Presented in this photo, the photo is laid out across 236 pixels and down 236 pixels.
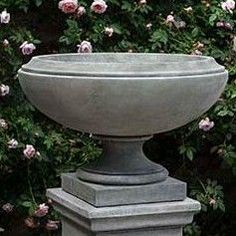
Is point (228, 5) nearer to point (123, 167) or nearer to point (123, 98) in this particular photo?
point (123, 167)

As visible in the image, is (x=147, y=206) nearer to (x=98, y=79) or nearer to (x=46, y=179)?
(x=98, y=79)

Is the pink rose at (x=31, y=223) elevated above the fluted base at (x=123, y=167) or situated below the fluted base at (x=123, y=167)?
below

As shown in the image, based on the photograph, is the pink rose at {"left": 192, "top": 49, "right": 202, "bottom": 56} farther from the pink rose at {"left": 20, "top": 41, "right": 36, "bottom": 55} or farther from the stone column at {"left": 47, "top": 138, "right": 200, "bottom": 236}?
the stone column at {"left": 47, "top": 138, "right": 200, "bottom": 236}

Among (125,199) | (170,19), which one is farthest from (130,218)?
(170,19)

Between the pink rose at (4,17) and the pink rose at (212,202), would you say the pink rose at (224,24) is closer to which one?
the pink rose at (212,202)

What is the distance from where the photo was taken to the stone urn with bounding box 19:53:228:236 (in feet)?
7.86

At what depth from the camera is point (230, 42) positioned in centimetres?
437

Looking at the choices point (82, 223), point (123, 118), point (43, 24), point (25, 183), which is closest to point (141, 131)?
point (123, 118)

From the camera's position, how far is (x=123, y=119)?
2441 millimetres

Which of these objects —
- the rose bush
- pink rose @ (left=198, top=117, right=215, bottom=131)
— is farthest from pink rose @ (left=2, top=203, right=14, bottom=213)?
pink rose @ (left=198, top=117, right=215, bottom=131)

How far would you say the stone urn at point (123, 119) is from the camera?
239 centimetres

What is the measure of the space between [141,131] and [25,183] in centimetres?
171

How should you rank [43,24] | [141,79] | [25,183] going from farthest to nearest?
[43,24]
[25,183]
[141,79]

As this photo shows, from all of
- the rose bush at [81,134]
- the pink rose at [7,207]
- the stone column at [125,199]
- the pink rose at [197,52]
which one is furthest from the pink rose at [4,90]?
the stone column at [125,199]
